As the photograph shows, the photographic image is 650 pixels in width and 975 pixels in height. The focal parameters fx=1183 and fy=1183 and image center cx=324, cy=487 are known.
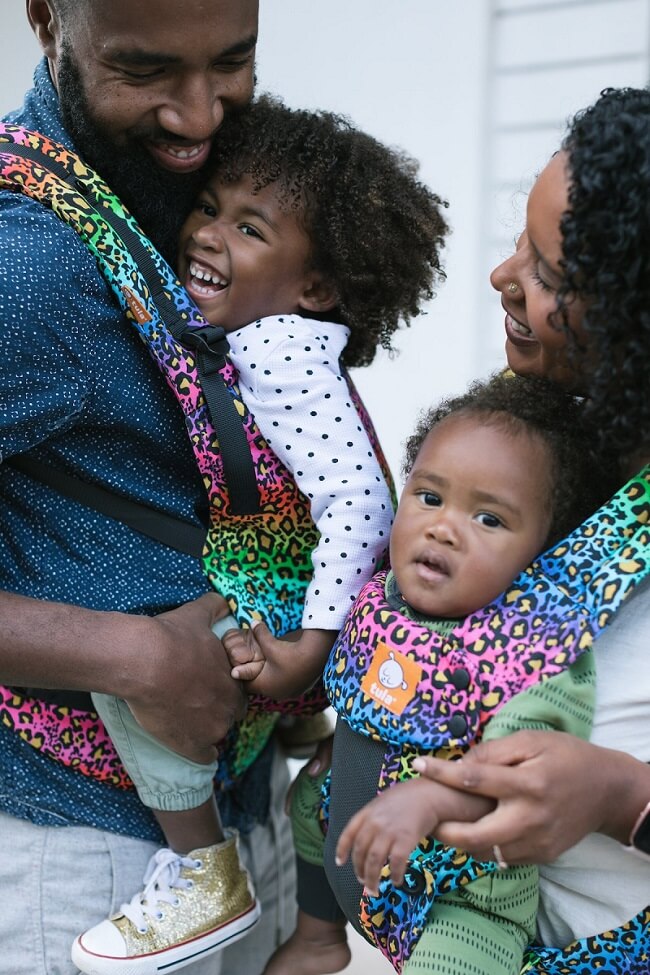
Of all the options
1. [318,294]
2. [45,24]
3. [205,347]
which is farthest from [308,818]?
[45,24]

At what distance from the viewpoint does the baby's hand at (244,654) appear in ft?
5.30

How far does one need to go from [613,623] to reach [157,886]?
29.6 inches

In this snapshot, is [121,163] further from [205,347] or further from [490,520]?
[490,520]

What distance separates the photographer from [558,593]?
1.32 m

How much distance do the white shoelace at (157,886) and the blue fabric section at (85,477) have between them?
61mm

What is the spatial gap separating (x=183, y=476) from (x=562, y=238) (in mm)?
669

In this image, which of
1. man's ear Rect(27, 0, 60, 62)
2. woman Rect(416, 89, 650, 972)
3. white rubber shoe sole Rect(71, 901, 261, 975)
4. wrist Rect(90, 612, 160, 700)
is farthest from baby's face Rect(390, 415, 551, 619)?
man's ear Rect(27, 0, 60, 62)

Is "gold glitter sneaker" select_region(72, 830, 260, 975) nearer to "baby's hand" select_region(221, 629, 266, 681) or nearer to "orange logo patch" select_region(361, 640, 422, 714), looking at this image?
"baby's hand" select_region(221, 629, 266, 681)

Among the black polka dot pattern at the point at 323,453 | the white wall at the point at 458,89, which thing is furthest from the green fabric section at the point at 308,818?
the white wall at the point at 458,89

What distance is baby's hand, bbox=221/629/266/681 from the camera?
1.62m

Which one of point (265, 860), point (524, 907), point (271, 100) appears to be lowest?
point (265, 860)

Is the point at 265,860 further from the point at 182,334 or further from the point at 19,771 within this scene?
the point at 182,334

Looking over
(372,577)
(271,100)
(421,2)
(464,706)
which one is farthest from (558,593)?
(421,2)

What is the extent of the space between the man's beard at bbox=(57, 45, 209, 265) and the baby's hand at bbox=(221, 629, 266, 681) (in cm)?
62
